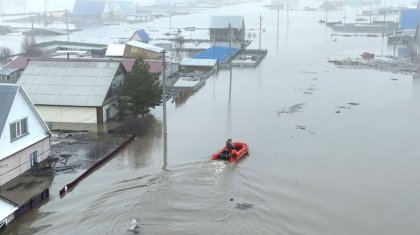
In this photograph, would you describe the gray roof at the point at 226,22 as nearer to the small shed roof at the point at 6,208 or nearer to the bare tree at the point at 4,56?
the bare tree at the point at 4,56

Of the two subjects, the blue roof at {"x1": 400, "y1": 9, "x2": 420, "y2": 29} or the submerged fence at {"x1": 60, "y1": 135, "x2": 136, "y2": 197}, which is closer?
the submerged fence at {"x1": 60, "y1": 135, "x2": 136, "y2": 197}

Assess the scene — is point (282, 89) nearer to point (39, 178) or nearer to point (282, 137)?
point (282, 137)

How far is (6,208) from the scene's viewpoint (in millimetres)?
6684

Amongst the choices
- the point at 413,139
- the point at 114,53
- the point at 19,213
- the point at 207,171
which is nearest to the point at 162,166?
the point at 207,171

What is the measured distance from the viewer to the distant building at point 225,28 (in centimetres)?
3078

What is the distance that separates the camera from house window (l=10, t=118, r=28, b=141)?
834 cm

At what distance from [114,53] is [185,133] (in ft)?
35.4

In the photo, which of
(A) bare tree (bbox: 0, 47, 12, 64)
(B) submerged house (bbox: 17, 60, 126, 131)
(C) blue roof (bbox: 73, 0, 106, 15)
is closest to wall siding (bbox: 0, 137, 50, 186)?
(B) submerged house (bbox: 17, 60, 126, 131)

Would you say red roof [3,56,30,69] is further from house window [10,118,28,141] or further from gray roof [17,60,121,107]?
house window [10,118,28,141]

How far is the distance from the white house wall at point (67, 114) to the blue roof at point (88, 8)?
4290cm

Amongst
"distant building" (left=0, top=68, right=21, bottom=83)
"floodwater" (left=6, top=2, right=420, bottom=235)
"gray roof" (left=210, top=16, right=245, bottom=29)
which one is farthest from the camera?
"gray roof" (left=210, top=16, right=245, bottom=29)

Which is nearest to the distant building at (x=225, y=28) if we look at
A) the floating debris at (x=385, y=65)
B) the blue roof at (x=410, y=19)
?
the floating debris at (x=385, y=65)

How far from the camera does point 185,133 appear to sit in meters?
11.6

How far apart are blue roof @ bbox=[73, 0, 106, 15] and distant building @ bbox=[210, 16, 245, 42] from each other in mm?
24858
